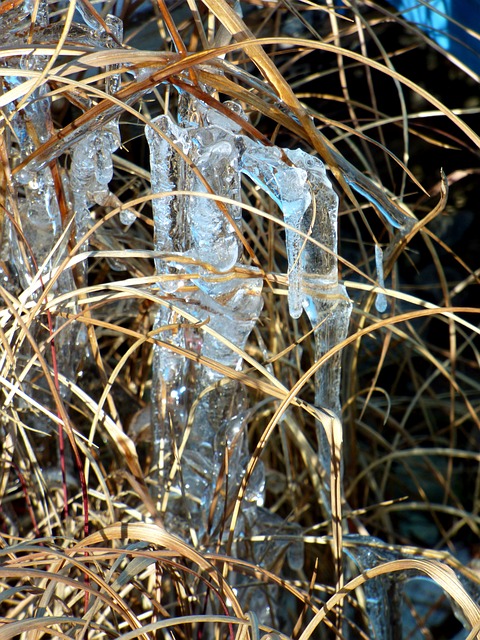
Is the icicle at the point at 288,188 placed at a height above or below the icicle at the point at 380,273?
above

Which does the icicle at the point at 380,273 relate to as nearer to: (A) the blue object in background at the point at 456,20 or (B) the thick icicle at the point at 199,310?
(B) the thick icicle at the point at 199,310

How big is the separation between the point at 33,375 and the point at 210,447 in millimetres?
199

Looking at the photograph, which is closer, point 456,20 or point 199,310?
point 199,310

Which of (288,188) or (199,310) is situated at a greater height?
(288,188)

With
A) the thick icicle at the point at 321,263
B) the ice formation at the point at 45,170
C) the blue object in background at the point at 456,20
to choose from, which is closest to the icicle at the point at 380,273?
the thick icicle at the point at 321,263

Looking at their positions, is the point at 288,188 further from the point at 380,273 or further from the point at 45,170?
the point at 45,170

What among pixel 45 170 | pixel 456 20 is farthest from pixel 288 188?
pixel 456 20

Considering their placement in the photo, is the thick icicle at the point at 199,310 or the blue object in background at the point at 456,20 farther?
the blue object in background at the point at 456,20

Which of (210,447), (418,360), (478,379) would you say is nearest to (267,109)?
(210,447)

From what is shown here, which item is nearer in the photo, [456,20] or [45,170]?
[45,170]

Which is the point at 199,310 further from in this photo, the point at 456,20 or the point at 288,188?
the point at 456,20

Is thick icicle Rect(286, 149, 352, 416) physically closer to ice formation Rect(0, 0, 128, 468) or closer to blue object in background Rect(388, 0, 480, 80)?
ice formation Rect(0, 0, 128, 468)

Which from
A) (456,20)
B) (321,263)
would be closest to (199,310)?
(321,263)

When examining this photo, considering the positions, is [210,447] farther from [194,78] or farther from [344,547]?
[194,78]
